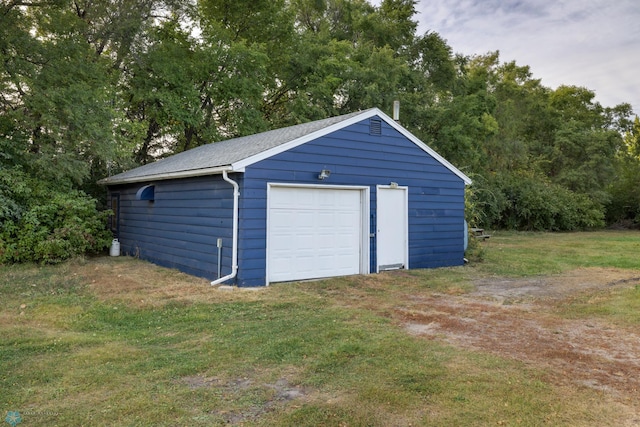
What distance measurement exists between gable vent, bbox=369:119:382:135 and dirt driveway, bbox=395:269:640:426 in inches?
142

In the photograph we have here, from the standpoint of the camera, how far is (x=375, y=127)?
29.1 ft

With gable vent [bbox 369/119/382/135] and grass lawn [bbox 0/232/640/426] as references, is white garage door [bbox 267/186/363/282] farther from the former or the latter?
gable vent [bbox 369/119/382/135]

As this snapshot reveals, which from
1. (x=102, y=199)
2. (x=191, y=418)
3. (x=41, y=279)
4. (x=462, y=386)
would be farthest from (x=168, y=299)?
(x=102, y=199)

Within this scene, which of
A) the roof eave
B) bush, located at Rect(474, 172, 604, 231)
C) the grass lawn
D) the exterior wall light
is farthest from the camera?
bush, located at Rect(474, 172, 604, 231)

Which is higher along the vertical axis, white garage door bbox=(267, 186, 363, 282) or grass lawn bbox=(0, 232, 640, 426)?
white garage door bbox=(267, 186, 363, 282)

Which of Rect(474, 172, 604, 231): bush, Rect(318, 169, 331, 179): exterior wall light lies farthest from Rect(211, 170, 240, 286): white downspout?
Rect(474, 172, 604, 231): bush

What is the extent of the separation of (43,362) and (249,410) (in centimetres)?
208

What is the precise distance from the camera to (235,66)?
1675 centimetres

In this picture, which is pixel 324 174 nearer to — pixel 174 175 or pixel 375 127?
pixel 375 127

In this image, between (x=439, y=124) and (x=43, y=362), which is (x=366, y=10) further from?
(x=43, y=362)

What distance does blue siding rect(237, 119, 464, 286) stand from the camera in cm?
717

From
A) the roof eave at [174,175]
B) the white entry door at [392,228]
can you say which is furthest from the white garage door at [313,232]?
the roof eave at [174,175]

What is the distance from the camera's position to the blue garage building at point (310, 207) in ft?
23.8

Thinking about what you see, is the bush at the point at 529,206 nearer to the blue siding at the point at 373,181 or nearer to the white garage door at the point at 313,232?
the blue siding at the point at 373,181
